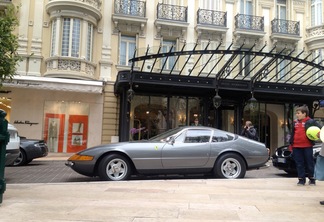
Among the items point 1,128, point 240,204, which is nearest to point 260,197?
point 240,204

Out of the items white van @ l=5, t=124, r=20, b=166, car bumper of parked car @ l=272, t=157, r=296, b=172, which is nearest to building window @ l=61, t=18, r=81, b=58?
white van @ l=5, t=124, r=20, b=166

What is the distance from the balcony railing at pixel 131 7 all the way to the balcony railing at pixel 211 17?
3362 millimetres

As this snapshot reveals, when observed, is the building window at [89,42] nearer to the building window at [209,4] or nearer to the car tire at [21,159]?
the building window at [209,4]

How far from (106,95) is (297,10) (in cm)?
1340

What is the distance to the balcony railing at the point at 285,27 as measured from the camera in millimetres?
20484

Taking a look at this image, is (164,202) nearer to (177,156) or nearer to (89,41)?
(177,156)

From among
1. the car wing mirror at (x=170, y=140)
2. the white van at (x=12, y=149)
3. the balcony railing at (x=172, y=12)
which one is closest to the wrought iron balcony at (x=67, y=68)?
the balcony railing at (x=172, y=12)

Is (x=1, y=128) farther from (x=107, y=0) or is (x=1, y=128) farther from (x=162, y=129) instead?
(x=107, y=0)

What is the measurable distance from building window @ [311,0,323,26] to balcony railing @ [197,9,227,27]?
6105 millimetres

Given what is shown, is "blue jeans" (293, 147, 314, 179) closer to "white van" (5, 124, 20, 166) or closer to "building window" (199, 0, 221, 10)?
"white van" (5, 124, 20, 166)

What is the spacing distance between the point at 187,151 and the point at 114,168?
1.76 m

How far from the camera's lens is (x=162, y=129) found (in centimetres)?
1773

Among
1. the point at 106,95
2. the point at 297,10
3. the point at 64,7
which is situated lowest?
the point at 106,95

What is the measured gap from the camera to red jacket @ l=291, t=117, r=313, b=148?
263 inches
